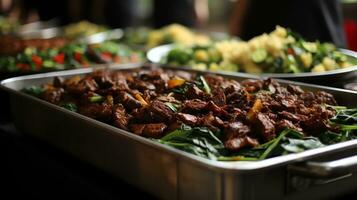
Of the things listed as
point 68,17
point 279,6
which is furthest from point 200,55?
point 68,17

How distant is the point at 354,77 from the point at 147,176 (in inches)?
42.5

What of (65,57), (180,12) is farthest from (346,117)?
(180,12)

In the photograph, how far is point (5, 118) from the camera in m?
2.18

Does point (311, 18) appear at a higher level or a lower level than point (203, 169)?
higher

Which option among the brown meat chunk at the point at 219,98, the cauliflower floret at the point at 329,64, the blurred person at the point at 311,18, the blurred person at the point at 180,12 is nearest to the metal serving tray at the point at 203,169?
the brown meat chunk at the point at 219,98

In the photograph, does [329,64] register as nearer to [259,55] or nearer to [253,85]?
[259,55]

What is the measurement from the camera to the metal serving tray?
999mm

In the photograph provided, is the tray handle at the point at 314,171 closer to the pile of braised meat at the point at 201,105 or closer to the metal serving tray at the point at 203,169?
the metal serving tray at the point at 203,169

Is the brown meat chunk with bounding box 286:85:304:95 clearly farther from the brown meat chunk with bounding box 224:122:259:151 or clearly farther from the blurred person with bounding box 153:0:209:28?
the blurred person with bounding box 153:0:209:28

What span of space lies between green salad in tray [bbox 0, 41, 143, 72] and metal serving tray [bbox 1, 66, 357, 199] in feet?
3.73

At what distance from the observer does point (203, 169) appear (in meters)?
1.04

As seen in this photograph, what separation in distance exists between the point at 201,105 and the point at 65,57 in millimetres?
1618

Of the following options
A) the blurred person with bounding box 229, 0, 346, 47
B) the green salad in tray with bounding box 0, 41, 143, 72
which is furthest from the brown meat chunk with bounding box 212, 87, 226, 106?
the green salad in tray with bounding box 0, 41, 143, 72

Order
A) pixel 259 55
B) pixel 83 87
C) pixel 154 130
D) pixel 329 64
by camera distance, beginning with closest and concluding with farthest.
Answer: pixel 154 130 < pixel 83 87 < pixel 329 64 < pixel 259 55
